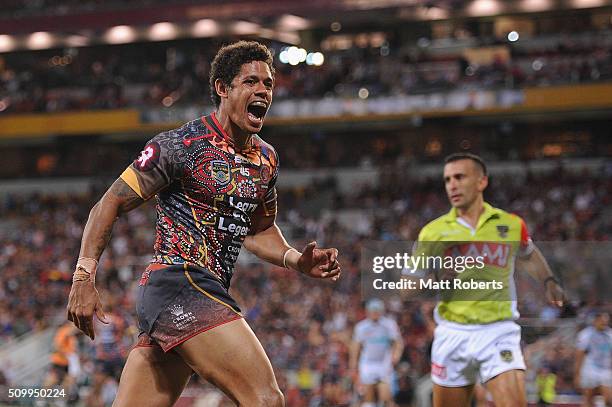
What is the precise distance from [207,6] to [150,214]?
22.1ft

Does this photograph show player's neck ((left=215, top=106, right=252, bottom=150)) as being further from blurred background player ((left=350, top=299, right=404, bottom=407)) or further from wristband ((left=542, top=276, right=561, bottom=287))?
blurred background player ((left=350, top=299, right=404, bottom=407))

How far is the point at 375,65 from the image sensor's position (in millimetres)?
27547

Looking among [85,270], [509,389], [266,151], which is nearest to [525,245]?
[509,389]

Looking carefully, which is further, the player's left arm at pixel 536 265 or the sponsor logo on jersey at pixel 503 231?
the sponsor logo on jersey at pixel 503 231

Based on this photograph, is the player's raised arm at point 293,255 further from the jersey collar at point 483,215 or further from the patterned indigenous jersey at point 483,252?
the jersey collar at point 483,215

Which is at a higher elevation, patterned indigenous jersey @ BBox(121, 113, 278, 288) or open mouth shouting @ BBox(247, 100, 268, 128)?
open mouth shouting @ BBox(247, 100, 268, 128)

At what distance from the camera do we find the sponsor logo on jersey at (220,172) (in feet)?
14.6

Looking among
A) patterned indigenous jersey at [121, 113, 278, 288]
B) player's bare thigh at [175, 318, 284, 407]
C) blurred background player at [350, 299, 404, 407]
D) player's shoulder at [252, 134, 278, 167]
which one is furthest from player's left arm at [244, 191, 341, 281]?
blurred background player at [350, 299, 404, 407]

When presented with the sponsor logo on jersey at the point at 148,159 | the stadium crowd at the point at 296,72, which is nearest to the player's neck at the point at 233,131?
the sponsor logo on jersey at the point at 148,159

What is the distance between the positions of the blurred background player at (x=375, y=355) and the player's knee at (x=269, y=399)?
771 centimetres

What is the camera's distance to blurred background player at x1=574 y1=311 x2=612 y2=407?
10.3 metres

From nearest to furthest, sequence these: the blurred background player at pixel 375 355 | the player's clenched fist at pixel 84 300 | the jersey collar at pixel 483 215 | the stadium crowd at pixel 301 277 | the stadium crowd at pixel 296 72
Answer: the player's clenched fist at pixel 84 300 < the jersey collar at pixel 483 215 < the blurred background player at pixel 375 355 < the stadium crowd at pixel 301 277 < the stadium crowd at pixel 296 72

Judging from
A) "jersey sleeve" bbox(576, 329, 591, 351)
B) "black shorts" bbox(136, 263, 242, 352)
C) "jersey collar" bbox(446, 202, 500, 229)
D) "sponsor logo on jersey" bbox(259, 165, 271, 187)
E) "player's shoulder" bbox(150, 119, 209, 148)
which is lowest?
"jersey sleeve" bbox(576, 329, 591, 351)

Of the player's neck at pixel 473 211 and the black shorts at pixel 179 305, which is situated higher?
the player's neck at pixel 473 211
